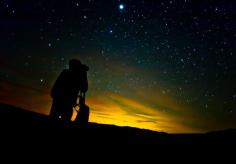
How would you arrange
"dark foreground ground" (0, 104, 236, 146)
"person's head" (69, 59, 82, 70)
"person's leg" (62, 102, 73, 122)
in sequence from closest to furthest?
1. "dark foreground ground" (0, 104, 236, 146)
2. "person's head" (69, 59, 82, 70)
3. "person's leg" (62, 102, 73, 122)

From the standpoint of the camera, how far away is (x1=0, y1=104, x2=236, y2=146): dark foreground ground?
14.0ft

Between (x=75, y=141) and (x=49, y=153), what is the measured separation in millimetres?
637

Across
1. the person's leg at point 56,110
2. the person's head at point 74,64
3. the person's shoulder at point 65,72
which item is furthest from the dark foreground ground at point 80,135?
the person's head at point 74,64

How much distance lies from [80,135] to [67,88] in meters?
2.24

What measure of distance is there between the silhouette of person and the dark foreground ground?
136 cm

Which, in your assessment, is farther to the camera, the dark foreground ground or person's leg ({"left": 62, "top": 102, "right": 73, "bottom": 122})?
person's leg ({"left": 62, "top": 102, "right": 73, "bottom": 122})

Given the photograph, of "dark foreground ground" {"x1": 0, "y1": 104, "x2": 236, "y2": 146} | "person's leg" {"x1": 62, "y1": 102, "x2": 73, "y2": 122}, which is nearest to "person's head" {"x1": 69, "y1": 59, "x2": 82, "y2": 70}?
"person's leg" {"x1": 62, "y1": 102, "x2": 73, "y2": 122}

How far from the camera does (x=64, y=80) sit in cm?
657

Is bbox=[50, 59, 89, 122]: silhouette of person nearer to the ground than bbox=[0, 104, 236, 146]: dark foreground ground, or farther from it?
farther from it

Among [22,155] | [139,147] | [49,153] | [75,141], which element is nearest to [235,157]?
[139,147]

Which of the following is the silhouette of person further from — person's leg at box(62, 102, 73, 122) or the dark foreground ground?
the dark foreground ground

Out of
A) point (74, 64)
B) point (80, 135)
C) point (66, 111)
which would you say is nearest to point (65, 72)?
point (74, 64)

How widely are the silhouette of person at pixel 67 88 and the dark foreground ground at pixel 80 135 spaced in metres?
1.36

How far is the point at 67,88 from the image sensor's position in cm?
662
